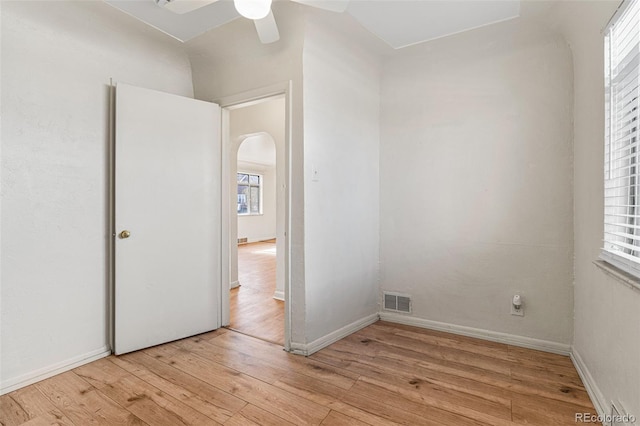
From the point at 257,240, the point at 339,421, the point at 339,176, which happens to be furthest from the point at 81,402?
the point at 257,240

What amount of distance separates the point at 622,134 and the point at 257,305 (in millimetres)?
3265

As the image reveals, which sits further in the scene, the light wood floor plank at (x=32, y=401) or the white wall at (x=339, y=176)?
the white wall at (x=339, y=176)

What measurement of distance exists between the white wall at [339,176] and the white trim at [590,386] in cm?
152

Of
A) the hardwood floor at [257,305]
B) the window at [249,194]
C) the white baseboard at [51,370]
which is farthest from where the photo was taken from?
the window at [249,194]

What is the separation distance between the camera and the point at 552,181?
95.4 inches

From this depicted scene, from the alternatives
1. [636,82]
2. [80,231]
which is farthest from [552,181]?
[80,231]

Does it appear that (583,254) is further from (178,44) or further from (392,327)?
(178,44)

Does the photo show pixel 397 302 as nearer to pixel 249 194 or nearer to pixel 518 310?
pixel 518 310

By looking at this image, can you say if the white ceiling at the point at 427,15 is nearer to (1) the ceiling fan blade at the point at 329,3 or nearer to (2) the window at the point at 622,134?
(1) the ceiling fan blade at the point at 329,3

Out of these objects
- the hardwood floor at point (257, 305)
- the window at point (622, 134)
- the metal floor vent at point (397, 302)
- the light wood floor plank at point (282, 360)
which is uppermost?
the window at point (622, 134)

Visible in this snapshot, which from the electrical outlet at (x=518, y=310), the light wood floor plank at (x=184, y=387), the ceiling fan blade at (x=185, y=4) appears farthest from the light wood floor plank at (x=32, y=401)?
the electrical outlet at (x=518, y=310)

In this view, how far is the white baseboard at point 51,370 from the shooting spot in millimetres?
1938

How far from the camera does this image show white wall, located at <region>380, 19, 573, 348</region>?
95.1 inches

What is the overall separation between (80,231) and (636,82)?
3250 millimetres
